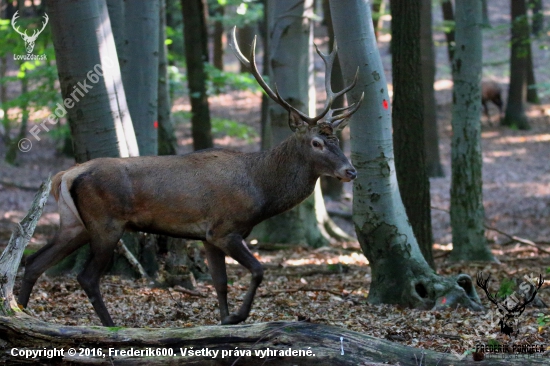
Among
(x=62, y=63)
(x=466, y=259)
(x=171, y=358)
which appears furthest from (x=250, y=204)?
(x=466, y=259)

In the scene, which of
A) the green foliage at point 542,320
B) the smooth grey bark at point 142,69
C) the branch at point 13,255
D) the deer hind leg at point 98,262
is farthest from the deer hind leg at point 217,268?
the smooth grey bark at point 142,69

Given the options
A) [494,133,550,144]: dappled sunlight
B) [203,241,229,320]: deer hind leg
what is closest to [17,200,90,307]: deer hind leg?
[203,241,229,320]: deer hind leg

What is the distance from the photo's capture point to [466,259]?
11625 mm

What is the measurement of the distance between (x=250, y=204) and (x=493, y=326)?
2575mm

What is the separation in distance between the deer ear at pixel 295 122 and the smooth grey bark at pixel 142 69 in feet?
12.3

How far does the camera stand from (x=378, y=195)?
777 centimetres

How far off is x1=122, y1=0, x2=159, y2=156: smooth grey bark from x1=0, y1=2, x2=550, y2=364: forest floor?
2562 mm

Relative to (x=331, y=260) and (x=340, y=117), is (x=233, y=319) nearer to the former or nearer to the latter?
(x=340, y=117)

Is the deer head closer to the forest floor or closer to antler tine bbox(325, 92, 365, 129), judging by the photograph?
antler tine bbox(325, 92, 365, 129)

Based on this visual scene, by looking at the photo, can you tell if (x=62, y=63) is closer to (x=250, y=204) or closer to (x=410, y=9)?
(x=250, y=204)

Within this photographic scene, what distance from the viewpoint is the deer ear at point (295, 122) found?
716 cm

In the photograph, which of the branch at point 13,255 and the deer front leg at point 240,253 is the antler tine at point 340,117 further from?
the branch at point 13,255

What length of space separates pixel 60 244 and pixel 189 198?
132 centimetres

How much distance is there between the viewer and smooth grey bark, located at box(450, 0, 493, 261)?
37.6 ft
